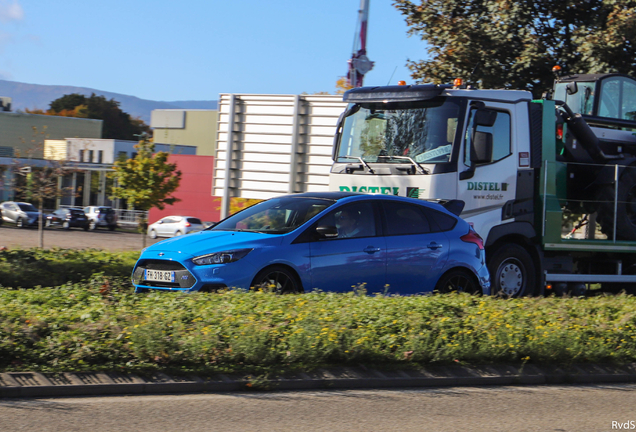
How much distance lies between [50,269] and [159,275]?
389cm

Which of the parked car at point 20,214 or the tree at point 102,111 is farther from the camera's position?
the tree at point 102,111

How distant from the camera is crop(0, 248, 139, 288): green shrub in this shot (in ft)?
36.1

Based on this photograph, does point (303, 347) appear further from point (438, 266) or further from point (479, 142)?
point (479, 142)

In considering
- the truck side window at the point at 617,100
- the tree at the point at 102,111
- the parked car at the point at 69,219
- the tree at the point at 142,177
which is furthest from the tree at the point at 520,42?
the tree at the point at 102,111

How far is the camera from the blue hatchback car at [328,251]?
8.51 meters

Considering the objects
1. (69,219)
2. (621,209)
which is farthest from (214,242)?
(69,219)

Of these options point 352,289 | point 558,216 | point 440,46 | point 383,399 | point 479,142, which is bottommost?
point 383,399

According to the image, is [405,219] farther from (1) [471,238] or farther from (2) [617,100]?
(2) [617,100]

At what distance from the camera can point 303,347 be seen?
6.60 metres

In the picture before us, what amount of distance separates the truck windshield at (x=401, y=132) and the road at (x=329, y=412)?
5.28 meters

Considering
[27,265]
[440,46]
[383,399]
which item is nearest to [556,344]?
[383,399]

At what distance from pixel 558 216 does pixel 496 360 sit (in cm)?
556

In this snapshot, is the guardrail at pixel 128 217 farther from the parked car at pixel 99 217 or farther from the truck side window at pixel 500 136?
the truck side window at pixel 500 136

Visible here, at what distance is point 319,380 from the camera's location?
6289 mm
